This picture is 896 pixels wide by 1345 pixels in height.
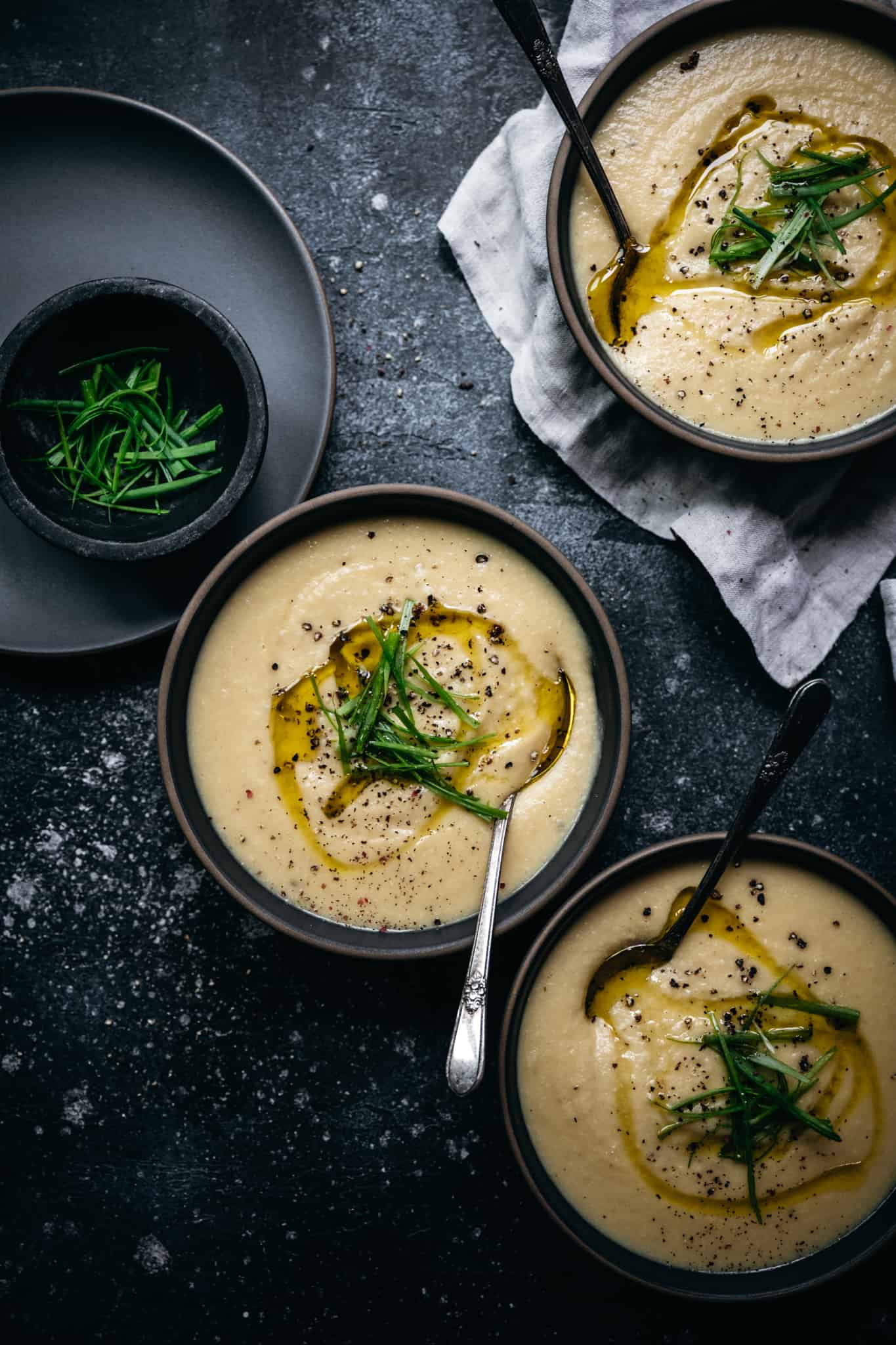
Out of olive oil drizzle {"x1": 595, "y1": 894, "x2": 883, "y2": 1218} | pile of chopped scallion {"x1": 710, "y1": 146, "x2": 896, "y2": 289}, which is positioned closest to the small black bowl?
pile of chopped scallion {"x1": 710, "y1": 146, "x2": 896, "y2": 289}

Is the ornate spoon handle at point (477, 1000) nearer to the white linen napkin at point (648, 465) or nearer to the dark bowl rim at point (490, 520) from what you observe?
the dark bowl rim at point (490, 520)

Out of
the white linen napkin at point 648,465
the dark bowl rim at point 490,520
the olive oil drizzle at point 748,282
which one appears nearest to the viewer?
the dark bowl rim at point 490,520

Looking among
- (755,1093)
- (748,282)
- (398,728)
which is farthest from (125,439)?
(755,1093)

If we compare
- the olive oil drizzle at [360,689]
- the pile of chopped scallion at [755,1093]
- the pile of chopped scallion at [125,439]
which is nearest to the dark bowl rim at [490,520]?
the olive oil drizzle at [360,689]

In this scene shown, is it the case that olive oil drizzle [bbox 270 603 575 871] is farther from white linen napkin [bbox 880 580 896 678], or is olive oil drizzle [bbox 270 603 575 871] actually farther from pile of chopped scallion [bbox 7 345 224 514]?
white linen napkin [bbox 880 580 896 678]

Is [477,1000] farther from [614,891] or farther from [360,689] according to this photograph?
[360,689]
